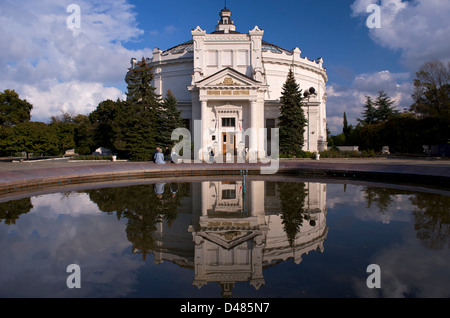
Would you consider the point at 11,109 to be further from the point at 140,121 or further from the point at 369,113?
the point at 369,113

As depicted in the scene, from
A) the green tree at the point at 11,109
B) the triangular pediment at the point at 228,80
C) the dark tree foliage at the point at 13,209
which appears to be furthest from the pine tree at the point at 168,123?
the green tree at the point at 11,109

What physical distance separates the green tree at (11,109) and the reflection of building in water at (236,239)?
39.2 metres

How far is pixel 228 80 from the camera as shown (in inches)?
1077

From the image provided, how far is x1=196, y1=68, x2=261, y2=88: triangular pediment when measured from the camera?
1072 inches

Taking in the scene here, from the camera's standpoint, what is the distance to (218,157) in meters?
27.4

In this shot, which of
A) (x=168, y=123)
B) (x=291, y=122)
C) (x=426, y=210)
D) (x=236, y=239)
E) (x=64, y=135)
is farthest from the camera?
(x=64, y=135)

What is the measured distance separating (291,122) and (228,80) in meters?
7.76

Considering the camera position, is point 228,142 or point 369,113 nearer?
point 228,142

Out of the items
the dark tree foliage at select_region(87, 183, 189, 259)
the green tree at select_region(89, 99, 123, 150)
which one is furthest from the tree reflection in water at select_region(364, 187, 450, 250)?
the green tree at select_region(89, 99, 123, 150)

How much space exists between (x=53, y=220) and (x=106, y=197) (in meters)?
3.24

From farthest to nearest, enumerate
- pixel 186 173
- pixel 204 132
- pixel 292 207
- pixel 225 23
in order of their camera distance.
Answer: pixel 225 23 < pixel 204 132 < pixel 186 173 < pixel 292 207

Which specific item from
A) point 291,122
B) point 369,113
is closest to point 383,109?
point 369,113

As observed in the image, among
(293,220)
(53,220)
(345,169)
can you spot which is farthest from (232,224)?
(345,169)
